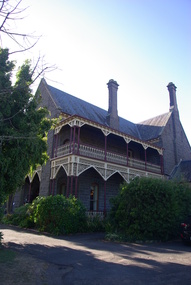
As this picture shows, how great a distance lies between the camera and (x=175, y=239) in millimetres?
11516

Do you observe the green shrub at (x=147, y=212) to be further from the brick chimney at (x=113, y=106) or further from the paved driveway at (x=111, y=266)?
the brick chimney at (x=113, y=106)

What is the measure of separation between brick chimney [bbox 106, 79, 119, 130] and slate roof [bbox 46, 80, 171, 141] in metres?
0.63

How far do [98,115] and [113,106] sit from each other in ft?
6.57

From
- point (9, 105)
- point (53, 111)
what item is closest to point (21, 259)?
point (9, 105)

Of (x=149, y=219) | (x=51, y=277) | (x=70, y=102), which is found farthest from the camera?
(x=70, y=102)

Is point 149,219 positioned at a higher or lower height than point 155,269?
higher

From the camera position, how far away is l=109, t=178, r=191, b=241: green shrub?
33.9 ft

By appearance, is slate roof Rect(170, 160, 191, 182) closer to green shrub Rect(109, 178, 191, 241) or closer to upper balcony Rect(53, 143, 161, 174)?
upper balcony Rect(53, 143, 161, 174)

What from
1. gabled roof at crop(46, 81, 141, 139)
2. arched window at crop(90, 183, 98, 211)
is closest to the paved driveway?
arched window at crop(90, 183, 98, 211)

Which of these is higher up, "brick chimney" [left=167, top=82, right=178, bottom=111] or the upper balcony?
"brick chimney" [left=167, top=82, right=178, bottom=111]

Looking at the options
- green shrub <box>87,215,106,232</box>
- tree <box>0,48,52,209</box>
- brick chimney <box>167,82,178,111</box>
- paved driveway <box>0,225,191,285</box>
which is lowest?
paved driveway <box>0,225,191,285</box>

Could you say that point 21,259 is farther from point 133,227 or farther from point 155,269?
point 133,227

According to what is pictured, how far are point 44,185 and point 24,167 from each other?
9069 mm

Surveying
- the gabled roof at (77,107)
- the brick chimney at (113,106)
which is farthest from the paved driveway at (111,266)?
the brick chimney at (113,106)
